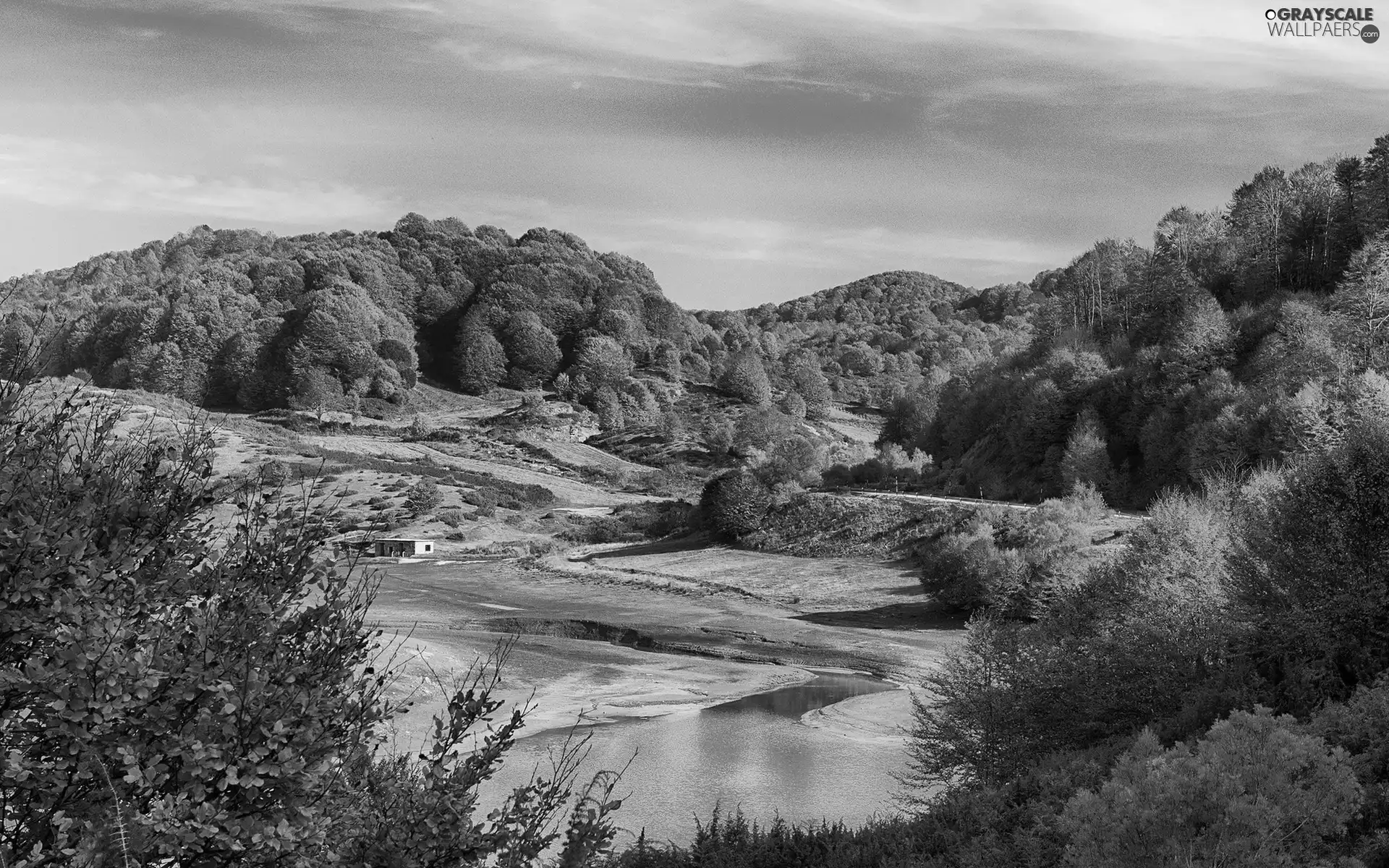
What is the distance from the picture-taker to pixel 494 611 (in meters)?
45.7

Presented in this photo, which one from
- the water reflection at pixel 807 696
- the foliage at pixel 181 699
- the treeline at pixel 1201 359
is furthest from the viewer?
the treeline at pixel 1201 359

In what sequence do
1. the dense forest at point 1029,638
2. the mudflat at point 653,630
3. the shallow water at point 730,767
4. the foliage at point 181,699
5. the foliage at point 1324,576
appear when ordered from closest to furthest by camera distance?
the foliage at point 181,699, the dense forest at point 1029,638, the foliage at point 1324,576, the shallow water at point 730,767, the mudflat at point 653,630

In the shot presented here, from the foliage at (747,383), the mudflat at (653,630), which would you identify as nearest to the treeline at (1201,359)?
the mudflat at (653,630)

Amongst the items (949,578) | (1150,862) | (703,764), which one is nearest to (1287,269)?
(949,578)

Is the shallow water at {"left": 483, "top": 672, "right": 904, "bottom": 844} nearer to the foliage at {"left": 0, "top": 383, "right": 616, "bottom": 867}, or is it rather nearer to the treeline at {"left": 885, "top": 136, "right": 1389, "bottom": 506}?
the foliage at {"left": 0, "top": 383, "right": 616, "bottom": 867}

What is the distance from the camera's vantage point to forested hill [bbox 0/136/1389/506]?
49.5 m

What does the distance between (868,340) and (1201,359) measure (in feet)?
478

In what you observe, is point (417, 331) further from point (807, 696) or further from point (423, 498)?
point (807, 696)

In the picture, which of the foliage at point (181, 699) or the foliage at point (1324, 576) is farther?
the foliage at point (1324, 576)

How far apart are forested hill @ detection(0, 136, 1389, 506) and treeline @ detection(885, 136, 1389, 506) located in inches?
6.4

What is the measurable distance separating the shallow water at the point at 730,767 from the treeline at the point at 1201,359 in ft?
63.9

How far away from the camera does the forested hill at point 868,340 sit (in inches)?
1950

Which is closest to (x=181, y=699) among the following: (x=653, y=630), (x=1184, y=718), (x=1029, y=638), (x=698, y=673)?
(x=1184, y=718)

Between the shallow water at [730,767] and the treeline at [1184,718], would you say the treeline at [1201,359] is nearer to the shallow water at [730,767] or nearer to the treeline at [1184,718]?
the treeline at [1184,718]
